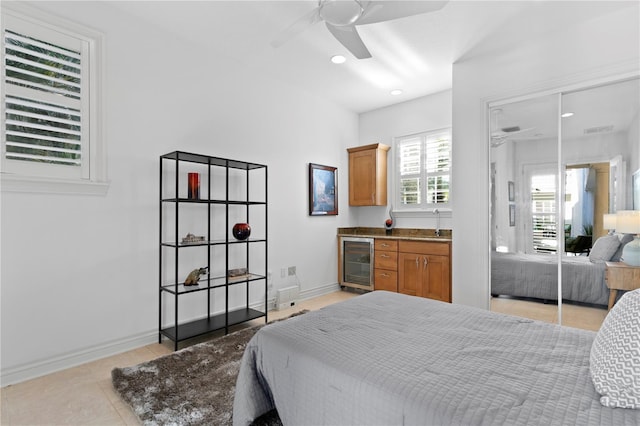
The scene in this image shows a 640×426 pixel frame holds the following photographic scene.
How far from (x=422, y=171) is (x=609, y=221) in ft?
7.46

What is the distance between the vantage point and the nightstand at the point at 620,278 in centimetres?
252

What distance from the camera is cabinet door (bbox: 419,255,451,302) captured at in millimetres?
3727

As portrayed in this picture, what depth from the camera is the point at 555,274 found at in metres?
2.92

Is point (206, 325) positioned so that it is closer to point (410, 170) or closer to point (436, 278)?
point (436, 278)

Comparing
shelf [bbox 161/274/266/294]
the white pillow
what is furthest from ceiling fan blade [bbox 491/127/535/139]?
shelf [bbox 161/274/266/294]

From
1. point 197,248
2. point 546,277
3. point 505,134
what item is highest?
point 505,134

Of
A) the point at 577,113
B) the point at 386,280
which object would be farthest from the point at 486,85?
the point at 386,280

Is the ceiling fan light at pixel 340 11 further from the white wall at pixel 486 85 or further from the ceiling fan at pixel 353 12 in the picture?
the white wall at pixel 486 85

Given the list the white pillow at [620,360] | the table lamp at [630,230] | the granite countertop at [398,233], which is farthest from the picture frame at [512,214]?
the white pillow at [620,360]

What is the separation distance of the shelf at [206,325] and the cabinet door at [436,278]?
1.91 meters

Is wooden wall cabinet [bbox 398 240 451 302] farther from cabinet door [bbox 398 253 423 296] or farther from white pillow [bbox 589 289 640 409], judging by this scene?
white pillow [bbox 589 289 640 409]

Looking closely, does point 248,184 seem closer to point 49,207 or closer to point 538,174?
point 49,207

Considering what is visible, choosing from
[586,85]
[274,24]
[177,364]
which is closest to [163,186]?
[177,364]

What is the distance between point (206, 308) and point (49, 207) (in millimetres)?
1569
